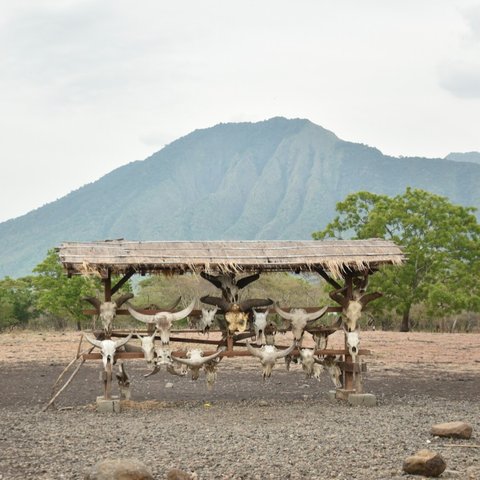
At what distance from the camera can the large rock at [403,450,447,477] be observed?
891cm

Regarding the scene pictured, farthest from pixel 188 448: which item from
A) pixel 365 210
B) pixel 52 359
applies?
pixel 365 210

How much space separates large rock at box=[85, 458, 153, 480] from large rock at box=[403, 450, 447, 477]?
9.89 feet

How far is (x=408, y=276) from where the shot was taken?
127 ft

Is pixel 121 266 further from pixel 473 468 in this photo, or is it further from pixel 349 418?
pixel 473 468

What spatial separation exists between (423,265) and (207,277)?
84.6 ft

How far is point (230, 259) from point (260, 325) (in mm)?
1538

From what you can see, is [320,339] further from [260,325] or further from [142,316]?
[142,316]

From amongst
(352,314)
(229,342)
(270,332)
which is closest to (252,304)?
(270,332)

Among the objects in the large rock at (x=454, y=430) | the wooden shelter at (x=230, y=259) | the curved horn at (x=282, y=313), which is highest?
the wooden shelter at (x=230, y=259)

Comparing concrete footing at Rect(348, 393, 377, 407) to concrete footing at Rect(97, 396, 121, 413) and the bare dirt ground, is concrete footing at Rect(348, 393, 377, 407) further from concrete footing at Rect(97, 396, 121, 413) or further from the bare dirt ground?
concrete footing at Rect(97, 396, 121, 413)

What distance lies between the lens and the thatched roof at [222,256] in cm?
1445

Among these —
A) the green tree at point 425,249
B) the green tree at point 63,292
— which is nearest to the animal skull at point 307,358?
the green tree at point 425,249

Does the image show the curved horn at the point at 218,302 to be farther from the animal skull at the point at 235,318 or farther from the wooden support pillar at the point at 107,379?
the wooden support pillar at the point at 107,379

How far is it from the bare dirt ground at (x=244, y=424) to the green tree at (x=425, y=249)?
50.0 feet
